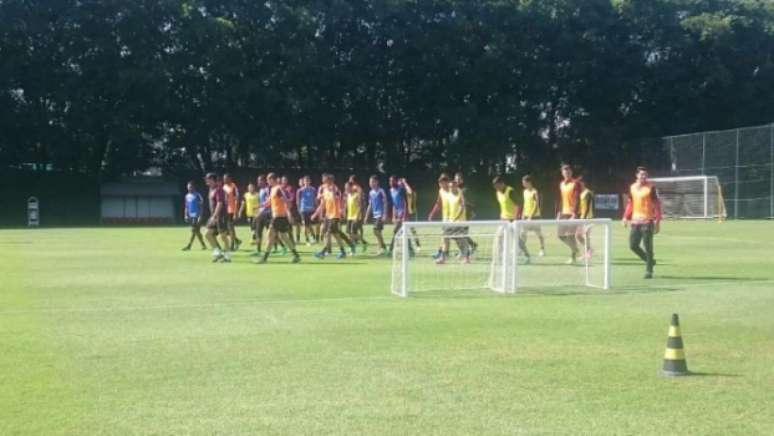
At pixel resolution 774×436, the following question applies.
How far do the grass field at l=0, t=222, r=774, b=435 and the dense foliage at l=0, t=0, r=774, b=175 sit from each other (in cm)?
3937

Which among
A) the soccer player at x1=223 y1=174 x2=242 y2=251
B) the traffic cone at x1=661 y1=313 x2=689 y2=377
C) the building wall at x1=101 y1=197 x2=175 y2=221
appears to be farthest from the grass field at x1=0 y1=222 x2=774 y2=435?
the building wall at x1=101 y1=197 x2=175 y2=221

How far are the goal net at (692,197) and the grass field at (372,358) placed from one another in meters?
36.3

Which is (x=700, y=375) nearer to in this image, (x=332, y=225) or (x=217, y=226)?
(x=217, y=226)

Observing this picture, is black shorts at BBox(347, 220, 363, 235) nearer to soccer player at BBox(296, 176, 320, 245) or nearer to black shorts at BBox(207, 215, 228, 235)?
soccer player at BBox(296, 176, 320, 245)

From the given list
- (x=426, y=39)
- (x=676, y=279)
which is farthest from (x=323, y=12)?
(x=676, y=279)

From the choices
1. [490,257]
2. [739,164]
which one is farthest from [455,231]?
[739,164]

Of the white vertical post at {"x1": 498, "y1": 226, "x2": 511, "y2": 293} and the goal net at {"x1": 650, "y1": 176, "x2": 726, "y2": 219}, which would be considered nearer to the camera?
the white vertical post at {"x1": 498, "y1": 226, "x2": 511, "y2": 293}

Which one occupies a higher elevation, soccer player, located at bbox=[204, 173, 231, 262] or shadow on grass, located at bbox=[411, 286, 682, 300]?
soccer player, located at bbox=[204, 173, 231, 262]

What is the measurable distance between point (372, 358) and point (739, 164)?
48.0 m

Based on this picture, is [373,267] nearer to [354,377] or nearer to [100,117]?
[354,377]

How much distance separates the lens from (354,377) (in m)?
8.37

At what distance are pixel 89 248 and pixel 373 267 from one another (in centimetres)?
1098

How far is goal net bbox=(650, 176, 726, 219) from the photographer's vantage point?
170 ft

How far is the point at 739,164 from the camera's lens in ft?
174
